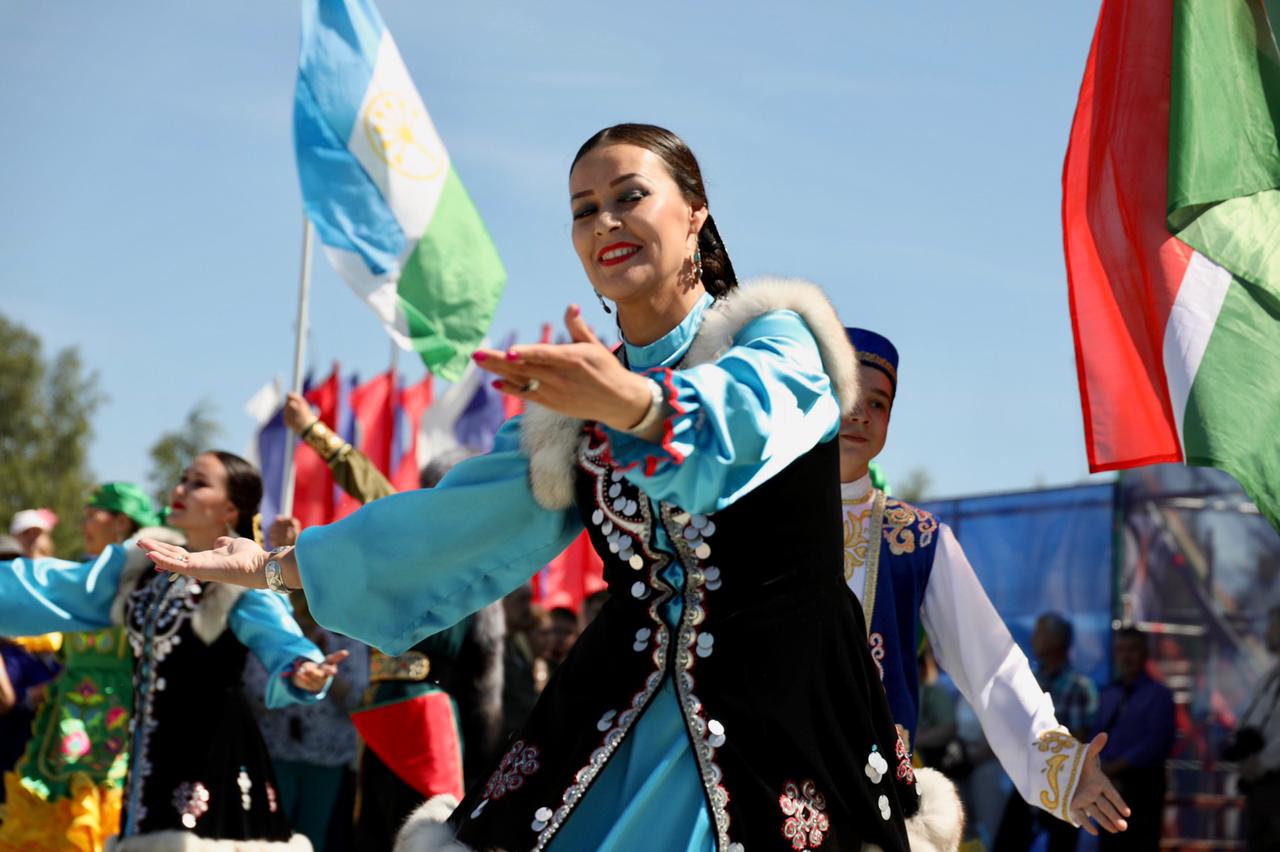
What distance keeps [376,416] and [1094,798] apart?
1417 cm

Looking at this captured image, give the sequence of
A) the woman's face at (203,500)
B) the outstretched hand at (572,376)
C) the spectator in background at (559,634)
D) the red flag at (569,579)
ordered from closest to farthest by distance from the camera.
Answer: the outstretched hand at (572,376), the woman's face at (203,500), the spectator in background at (559,634), the red flag at (569,579)

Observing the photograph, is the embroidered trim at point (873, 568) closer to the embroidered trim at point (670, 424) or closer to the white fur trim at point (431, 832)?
the white fur trim at point (431, 832)

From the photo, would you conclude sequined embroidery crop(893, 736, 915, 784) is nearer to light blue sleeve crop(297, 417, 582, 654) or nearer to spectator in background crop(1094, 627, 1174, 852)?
light blue sleeve crop(297, 417, 582, 654)

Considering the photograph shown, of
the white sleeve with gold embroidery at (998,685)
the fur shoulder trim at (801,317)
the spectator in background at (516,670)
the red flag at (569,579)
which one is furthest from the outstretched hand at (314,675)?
the red flag at (569,579)

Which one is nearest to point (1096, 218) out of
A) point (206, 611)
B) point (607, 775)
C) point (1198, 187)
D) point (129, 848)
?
point (1198, 187)

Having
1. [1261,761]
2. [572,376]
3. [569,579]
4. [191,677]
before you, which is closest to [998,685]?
[572,376]

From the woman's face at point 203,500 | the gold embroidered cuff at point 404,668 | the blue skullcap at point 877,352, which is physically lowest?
the gold embroidered cuff at point 404,668

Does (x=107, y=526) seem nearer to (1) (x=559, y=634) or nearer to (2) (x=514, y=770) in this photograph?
(1) (x=559, y=634)

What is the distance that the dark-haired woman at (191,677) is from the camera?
562 cm

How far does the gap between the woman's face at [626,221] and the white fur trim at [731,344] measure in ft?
0.46

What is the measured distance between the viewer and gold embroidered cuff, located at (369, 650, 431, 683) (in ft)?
21.5

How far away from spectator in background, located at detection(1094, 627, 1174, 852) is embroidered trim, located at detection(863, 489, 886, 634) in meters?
4.47

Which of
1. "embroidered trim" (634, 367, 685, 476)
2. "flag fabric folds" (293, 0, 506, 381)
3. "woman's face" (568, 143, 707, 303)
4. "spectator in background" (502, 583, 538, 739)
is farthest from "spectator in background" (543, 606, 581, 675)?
"embroidered trim" (634, 367, 685, 476)

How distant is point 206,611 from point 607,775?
3.50m
